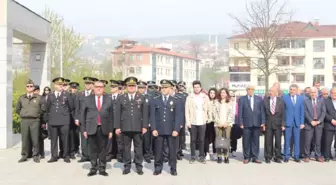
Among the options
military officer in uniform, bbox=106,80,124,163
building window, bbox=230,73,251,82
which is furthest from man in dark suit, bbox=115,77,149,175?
building window, bbox=230,73,251,82

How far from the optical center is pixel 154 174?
8953 mm

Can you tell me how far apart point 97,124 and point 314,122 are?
515 cm

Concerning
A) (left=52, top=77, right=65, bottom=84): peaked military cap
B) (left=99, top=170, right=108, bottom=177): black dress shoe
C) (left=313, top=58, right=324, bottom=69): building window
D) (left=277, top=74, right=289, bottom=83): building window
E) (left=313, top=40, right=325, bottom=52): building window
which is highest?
(left=313, top=40, right=325, bottom=52): building window

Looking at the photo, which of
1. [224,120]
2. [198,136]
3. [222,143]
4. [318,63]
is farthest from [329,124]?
[318,63]

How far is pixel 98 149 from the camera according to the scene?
357 inches

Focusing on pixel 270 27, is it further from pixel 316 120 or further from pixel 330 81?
pixel 330 81

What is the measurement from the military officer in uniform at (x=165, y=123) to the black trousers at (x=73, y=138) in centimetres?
276

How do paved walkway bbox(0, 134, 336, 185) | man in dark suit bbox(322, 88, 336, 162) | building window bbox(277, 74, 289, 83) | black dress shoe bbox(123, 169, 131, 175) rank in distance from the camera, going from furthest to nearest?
building window bbox(277, 74, 289, 83) < man in dark suit bbox(322, 88, 336, 162) < black dress shoe bbox(123, 169, 131, 175) < paved walkway bbox(0, 134, 336, 185)

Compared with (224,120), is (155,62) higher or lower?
higher

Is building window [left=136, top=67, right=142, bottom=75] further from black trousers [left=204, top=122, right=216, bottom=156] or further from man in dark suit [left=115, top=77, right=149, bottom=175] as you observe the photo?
man in dark suit [left=115, top=77, right=149, bottom=175]

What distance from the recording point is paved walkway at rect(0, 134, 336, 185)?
8381 millimetres

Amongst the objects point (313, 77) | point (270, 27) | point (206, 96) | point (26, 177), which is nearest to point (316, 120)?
point (206, 96)

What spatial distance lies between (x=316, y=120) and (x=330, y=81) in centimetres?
5814

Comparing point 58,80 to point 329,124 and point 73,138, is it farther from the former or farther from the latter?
point 329,124
